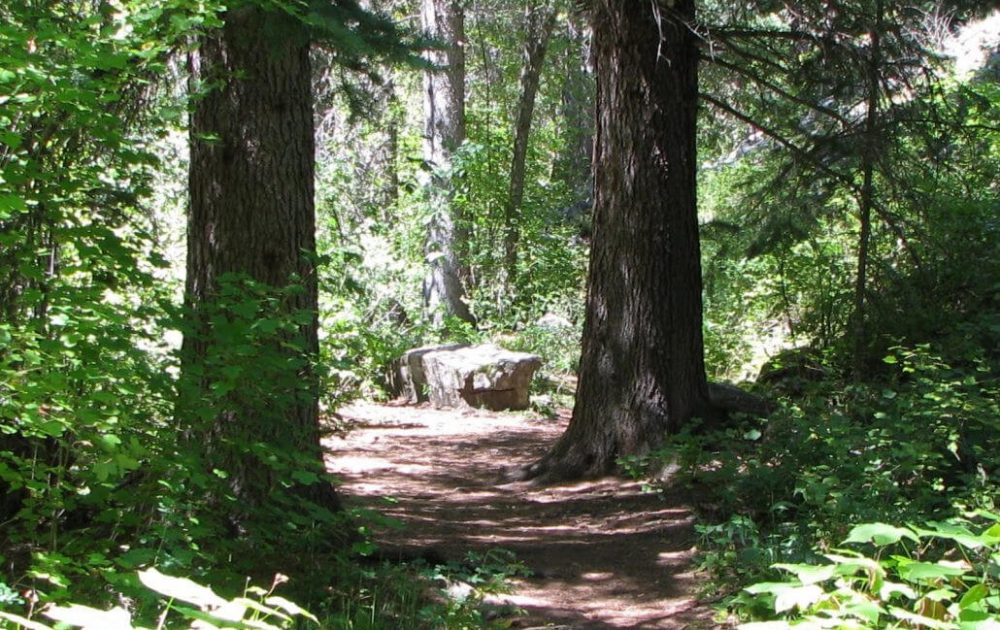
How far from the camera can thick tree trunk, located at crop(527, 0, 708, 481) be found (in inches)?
307

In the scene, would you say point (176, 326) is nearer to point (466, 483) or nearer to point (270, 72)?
point (270, 72)

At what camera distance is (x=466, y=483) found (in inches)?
335

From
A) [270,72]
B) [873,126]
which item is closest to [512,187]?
[873,126]

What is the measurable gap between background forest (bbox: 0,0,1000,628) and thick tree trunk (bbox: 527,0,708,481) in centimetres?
24

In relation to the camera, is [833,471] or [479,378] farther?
[479,378]

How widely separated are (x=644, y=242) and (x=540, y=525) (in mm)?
2337

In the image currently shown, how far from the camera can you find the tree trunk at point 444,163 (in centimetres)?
1477

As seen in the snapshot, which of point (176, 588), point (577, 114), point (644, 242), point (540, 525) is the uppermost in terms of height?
point (577, 114)

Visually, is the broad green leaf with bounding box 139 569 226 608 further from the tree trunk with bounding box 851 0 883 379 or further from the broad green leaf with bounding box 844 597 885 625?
the tree trunk with bounding box 851 0 883 379

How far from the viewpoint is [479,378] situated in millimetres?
12148

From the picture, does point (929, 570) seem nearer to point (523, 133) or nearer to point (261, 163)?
point (261, 163)

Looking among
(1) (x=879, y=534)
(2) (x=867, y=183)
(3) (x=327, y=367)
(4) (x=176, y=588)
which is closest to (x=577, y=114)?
(2) (x=867, y=183)

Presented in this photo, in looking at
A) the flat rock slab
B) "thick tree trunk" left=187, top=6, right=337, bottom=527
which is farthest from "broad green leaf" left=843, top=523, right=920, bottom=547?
the flat rock slab

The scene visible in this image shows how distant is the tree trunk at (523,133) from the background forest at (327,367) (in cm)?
221
